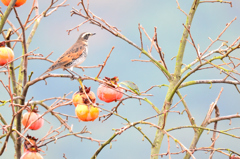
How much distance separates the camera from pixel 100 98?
3.23m

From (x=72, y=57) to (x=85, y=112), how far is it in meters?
1.28

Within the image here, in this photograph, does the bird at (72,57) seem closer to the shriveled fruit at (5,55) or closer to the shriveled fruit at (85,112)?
the shriveled fruit at (5,55)

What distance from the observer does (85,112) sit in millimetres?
2945

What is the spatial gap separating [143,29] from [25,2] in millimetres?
1334

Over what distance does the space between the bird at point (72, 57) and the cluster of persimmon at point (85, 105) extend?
2.39ft

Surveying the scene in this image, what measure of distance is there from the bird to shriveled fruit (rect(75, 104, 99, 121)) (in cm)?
84

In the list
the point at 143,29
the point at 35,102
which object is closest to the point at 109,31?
the point at 143,29

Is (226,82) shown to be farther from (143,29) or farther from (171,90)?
(143,29)

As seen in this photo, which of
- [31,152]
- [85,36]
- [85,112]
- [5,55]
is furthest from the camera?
[85,36]

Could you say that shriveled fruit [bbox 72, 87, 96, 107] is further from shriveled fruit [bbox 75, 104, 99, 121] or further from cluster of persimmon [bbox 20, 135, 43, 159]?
cluster of persimmon [bbox 20, 135, 43, 159]

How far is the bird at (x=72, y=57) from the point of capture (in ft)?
12.8

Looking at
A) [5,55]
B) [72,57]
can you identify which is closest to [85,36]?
[72,57]

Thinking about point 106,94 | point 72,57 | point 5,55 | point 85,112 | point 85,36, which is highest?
point 85,36

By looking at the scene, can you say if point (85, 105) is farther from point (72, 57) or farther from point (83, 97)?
point (72, 57)
